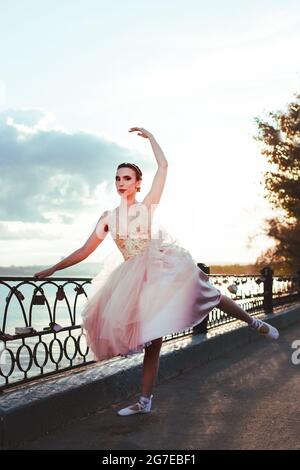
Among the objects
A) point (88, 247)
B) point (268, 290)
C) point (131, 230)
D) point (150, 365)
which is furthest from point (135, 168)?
point (268, 290)

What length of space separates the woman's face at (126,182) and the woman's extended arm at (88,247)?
250mm

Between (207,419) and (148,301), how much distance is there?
1071 millimetres

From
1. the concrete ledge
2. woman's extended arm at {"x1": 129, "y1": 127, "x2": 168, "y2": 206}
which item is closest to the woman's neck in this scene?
woman's extended arm at {"x1": 129, "y1": 127, "x2": 168, "y2": 206}

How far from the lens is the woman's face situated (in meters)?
5.43

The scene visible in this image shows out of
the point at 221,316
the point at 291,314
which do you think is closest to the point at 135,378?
the point at 221,316

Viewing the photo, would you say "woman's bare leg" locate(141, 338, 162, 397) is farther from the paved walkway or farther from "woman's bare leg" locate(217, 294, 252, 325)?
"woman's bare leg" locate(217, 294, 252, 325)

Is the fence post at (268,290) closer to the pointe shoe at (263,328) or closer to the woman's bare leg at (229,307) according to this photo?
the pointe shoe at (263,328)

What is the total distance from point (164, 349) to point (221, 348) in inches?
78.3

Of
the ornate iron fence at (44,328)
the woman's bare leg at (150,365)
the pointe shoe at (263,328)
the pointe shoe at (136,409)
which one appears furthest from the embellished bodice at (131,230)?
the pointe shoe at (263,328)

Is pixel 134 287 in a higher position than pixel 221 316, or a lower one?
higher

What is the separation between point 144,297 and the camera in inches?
209

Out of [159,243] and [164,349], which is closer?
[159,243]
